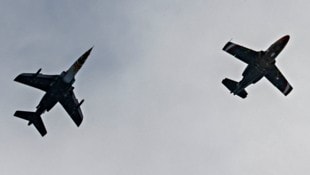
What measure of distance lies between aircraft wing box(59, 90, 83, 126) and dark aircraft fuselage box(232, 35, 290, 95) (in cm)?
3200

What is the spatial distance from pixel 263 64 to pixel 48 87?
41652 mm

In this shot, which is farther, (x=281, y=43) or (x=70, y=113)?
(x=70, y=113)

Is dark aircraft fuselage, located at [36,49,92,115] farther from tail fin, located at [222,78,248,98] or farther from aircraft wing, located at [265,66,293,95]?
aircraft wing, located at [265,66,293,95]

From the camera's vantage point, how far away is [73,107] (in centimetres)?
15288

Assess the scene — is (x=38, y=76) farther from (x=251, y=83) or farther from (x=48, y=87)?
(x=251, y=83)

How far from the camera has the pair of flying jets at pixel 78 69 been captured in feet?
469

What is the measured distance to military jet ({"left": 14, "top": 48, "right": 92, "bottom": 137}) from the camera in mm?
145000

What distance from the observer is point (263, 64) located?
470 ft

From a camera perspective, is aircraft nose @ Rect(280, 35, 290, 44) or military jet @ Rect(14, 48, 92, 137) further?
military jet @ Rect(14, 48, 92, 137)

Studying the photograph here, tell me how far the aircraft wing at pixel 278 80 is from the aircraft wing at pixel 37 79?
138 ft

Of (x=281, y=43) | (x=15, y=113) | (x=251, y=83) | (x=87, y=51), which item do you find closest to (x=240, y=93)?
(x=251, y=83)

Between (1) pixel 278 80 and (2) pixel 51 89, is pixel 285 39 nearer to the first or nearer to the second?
(1) pixel 278 80

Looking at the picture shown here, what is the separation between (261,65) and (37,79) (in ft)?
143

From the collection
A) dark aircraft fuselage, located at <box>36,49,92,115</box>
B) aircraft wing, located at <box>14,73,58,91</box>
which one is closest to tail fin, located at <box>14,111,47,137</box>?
dark aircraft fuselage, located at <box>36,49,92,115</box>
